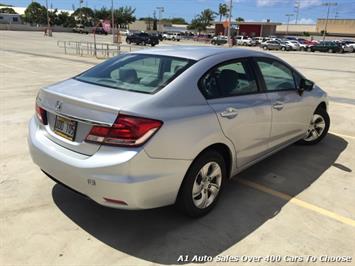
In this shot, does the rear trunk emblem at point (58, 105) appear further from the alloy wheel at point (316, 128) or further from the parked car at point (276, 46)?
the parked car at point (276, 46)

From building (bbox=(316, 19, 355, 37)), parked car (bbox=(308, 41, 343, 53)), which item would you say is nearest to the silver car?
parked car (bbox=(308, 41, 343, 53))

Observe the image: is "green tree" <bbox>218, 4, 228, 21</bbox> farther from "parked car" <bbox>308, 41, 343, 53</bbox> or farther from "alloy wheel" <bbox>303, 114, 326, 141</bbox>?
"alloy wheel" <bbox>303, 114, 326, 141</bbox>

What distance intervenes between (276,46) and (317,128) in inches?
1777

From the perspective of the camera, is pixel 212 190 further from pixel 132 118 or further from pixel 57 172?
pixel 57 172

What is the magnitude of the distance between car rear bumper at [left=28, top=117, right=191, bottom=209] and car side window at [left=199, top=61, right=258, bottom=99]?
82 centimetres

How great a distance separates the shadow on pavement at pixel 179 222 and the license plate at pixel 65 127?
875 mm

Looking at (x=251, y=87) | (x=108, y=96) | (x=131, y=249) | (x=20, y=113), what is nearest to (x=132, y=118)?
(x=108, y=96)

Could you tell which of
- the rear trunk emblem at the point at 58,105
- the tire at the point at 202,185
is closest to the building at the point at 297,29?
the tire at the point at 202,185

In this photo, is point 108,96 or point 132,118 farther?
point 108,96

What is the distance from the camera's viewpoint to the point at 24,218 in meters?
3.60

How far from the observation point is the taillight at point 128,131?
2.91 metres

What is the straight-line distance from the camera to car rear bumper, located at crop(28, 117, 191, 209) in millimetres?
2910

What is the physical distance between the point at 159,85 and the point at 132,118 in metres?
0.57

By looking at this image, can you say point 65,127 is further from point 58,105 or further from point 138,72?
point 138,72
